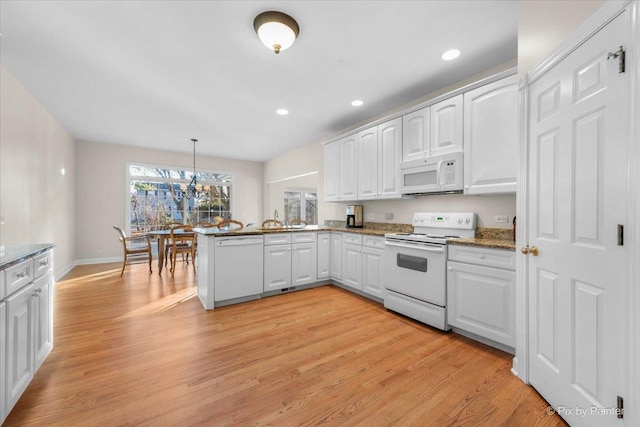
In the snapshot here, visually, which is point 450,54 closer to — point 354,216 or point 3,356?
point 354,216

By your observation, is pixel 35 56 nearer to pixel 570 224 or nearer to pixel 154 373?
pixel 154 373

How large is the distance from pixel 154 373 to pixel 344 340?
4.71ft

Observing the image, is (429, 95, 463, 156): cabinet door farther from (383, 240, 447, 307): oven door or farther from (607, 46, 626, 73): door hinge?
(607, 46, 626, 73): door hinge

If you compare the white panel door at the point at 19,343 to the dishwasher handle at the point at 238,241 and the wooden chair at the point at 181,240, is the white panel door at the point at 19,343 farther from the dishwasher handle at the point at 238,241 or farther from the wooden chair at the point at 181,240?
A: the wooden chair at the point at 181,240

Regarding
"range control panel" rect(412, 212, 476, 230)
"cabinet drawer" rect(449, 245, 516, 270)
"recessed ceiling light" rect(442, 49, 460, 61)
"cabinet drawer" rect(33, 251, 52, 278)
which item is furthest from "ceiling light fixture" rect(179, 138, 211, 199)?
"cabinet drawer" rect(449, 245, 516, 270)

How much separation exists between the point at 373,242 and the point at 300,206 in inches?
216

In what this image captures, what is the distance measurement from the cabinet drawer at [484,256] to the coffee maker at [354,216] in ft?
6.17

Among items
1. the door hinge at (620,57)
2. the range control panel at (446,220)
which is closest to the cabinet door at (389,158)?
the range control panel at (446,220)

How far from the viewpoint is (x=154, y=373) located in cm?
182

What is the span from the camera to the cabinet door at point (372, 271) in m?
3.21

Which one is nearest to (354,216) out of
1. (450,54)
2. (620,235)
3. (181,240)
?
(450,54)

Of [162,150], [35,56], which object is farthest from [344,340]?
[162,150]

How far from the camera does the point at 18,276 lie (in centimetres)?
150

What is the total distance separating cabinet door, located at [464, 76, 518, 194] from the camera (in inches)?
88.7
